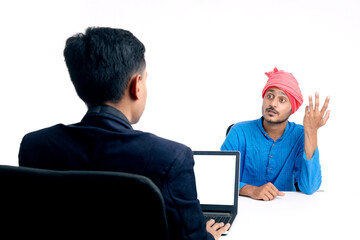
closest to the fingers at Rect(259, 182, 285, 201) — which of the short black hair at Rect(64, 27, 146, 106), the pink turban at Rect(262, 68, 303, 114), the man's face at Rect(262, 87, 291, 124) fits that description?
the man's face at Rect(262, 87, 291, 124)

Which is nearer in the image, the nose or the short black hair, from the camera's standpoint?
the short black hair

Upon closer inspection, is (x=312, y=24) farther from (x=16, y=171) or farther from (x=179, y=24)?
(x=16, y=171)

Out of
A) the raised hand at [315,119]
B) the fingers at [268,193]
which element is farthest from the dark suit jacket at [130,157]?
the raised hand at [315,119]

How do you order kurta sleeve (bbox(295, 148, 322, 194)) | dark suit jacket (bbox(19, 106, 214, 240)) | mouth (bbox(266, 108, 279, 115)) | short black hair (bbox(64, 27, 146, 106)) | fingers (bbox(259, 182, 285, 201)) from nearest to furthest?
1. dark suit jacket (bbox(19, 106, 214, 240))
2. short black hair (bbox(64, 27, 146, 106))
3. fingers (bbox(259, 182, 285, 201))
4. kurta sleeve (bbox(295, 148, 322, 194))
5. mouth (bbox(266, 108, 279, 115))

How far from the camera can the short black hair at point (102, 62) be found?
0.88m

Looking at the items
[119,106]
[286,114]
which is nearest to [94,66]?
[119,106]

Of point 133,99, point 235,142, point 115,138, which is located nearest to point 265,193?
point 235,142

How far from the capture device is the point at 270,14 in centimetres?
373

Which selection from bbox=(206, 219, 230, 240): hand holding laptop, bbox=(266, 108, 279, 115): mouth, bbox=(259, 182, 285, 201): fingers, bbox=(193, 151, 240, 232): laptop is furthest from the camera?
bbox=(266, 108, 279, 115): mouth

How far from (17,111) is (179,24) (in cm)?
178

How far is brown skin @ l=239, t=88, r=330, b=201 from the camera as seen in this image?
1931 millimetres

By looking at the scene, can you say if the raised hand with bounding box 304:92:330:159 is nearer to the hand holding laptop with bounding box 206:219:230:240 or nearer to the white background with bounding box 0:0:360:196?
the hand holding laptop with bounding box 206:219:230:240

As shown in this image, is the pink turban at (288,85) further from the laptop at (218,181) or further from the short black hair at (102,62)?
the short black hair at (102,62)

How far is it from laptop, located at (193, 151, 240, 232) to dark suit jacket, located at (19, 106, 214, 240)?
0.68 metres
